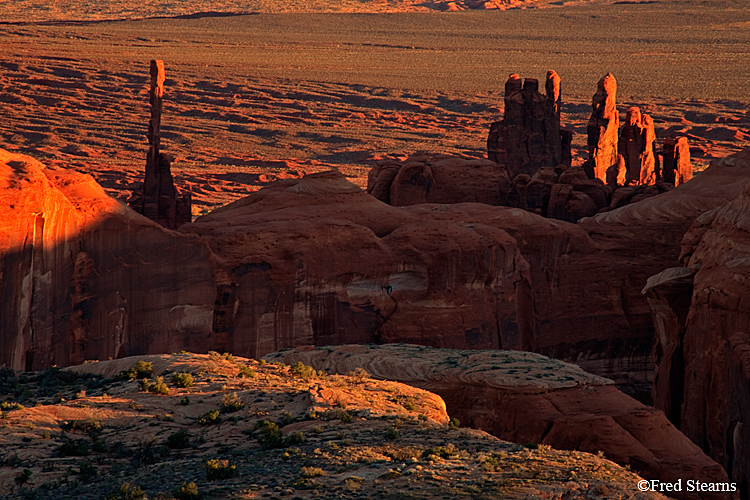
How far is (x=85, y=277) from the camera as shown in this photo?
108 feet

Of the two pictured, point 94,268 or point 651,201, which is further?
point 651,201

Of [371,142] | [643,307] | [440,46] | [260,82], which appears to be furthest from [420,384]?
[440,46]

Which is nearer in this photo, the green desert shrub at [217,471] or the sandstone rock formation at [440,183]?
the green desert shrub at [217,471]

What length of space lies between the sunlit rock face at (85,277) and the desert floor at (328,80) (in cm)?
4279

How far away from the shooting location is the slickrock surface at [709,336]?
2934cm

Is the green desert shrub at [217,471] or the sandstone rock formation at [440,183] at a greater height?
the green desert shrub at [217,471]

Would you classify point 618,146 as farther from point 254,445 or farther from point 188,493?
point 188,493

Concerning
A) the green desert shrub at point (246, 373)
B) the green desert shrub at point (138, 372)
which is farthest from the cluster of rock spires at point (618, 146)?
the green desert shrub at point (138, 372)

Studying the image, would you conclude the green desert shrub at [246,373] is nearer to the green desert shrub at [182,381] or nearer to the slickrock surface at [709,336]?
the green desert shrub at [182,381]

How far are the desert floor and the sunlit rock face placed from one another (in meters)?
42.8

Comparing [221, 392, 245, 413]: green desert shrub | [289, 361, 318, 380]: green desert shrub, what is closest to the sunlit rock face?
[289, 361, 318, 380]: green desert shrub

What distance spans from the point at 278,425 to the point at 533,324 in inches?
929

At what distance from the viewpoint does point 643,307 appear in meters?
46.3

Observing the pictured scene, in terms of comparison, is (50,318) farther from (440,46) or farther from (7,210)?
(440,46)
